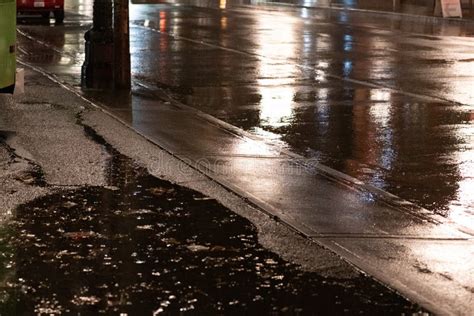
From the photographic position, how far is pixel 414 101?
16375mm

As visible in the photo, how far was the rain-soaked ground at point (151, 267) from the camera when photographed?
6.48 m

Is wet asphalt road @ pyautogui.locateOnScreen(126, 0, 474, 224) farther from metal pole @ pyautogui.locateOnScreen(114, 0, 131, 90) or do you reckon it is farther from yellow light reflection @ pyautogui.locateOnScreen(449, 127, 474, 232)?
metal pole @ pyautogui.locateOnScreen(114, 0, 131, 90)

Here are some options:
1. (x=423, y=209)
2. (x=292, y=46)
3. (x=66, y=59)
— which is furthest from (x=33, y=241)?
(x=292, y=46)

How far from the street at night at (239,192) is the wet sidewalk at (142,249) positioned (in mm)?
19

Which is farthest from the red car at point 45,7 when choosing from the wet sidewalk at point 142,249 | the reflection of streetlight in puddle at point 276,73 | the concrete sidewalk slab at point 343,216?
the wet sidewalk at point 142,249

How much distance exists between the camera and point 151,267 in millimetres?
7262

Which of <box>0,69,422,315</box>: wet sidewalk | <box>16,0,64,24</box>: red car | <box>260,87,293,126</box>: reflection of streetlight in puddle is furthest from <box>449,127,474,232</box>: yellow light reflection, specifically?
<box>16,0,64,24</box>: red car

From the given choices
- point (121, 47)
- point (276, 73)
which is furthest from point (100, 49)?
point (276, 73)

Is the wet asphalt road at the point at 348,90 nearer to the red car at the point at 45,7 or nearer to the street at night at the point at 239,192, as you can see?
the street at night at the point at 239,192

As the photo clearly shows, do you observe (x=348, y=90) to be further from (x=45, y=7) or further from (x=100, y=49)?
(x=45, y=7)

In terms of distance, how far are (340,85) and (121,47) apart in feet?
13.4

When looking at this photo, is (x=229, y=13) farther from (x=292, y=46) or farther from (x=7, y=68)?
Result: (x=7, y=68)

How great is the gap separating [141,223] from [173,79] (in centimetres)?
1053

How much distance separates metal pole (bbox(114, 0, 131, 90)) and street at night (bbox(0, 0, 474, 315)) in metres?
0.47
